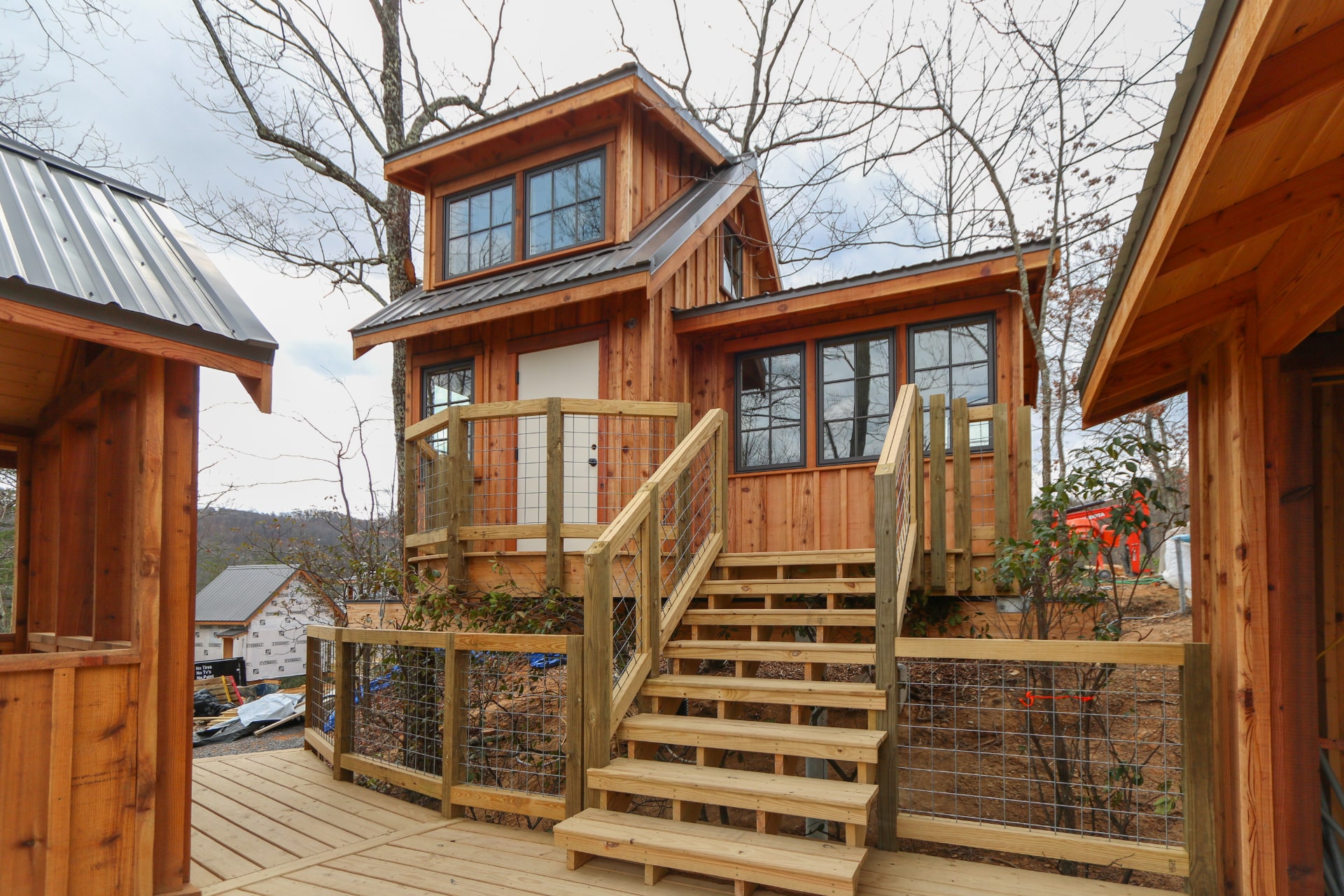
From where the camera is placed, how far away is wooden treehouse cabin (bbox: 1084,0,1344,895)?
2299 mm

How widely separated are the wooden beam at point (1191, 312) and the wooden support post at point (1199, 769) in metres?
1.27

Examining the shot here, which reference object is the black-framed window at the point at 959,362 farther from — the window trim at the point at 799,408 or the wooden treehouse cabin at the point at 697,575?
the window trim at the point at 799,408

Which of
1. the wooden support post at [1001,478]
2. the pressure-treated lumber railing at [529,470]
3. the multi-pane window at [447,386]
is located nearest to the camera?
the wooden support post at [1001,478]

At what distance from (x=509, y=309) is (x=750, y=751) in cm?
444

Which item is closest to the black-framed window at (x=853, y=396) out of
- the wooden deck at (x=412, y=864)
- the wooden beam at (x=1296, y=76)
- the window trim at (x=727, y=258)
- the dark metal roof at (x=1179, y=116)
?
the window trim at (x=727, y=258)

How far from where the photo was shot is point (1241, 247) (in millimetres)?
2721

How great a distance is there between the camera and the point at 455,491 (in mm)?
6070

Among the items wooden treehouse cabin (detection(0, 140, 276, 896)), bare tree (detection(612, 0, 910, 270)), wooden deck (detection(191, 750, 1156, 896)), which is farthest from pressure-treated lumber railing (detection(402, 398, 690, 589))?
bare tree (detection(612, 0, 910, 270))

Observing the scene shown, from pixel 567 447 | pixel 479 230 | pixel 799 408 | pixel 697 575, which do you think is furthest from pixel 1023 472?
pixel 479 230

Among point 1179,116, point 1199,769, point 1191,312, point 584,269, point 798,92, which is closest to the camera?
point 1179,116

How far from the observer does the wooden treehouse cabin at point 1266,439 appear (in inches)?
90.5

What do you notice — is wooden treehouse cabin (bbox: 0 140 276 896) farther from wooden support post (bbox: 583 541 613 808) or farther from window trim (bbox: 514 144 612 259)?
window trim (bbox: 514 144 612 259)

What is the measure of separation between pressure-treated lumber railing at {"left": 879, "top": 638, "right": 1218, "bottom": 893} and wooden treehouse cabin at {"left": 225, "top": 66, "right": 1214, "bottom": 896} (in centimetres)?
3

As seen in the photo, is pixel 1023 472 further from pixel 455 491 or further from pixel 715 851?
pixel 455 491
